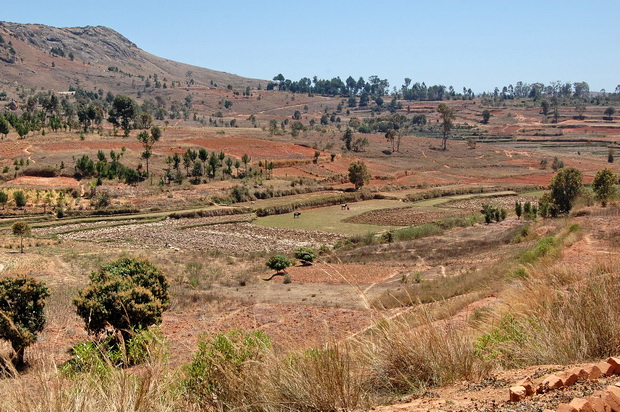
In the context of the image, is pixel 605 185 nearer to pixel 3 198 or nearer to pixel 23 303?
pixel 23 303

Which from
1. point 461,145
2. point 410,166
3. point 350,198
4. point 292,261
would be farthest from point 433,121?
point 292,261

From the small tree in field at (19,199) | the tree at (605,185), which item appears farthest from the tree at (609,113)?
the small tree in field at (19,199)

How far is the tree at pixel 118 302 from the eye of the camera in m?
15.2

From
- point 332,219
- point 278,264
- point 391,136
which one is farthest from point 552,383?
point 391,136

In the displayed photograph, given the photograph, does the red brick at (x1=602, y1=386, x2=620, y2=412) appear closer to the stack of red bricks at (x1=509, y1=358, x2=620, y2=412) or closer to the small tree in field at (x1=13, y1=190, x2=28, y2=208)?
the stack of red bricks at (x1=509, y1=358, x2=620, y2=412)

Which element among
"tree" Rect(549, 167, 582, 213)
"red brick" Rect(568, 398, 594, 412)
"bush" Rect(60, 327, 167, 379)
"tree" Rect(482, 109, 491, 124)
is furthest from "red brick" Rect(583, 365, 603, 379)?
"tree" Rect(482, 109, 491, 124)

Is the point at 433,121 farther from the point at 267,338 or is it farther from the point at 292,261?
the point at 267,338

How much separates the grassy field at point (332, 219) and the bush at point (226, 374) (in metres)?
43.2

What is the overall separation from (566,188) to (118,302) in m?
40.1

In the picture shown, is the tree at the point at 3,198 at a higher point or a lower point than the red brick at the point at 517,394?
lower

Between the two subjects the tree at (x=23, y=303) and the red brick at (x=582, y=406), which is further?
the tree at (x=23, y=303)

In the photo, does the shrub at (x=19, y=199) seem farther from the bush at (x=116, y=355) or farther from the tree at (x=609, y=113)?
the tree at (x=609, y=113)

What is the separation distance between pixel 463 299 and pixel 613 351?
9.26 m

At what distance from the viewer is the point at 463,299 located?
15.0 meters
